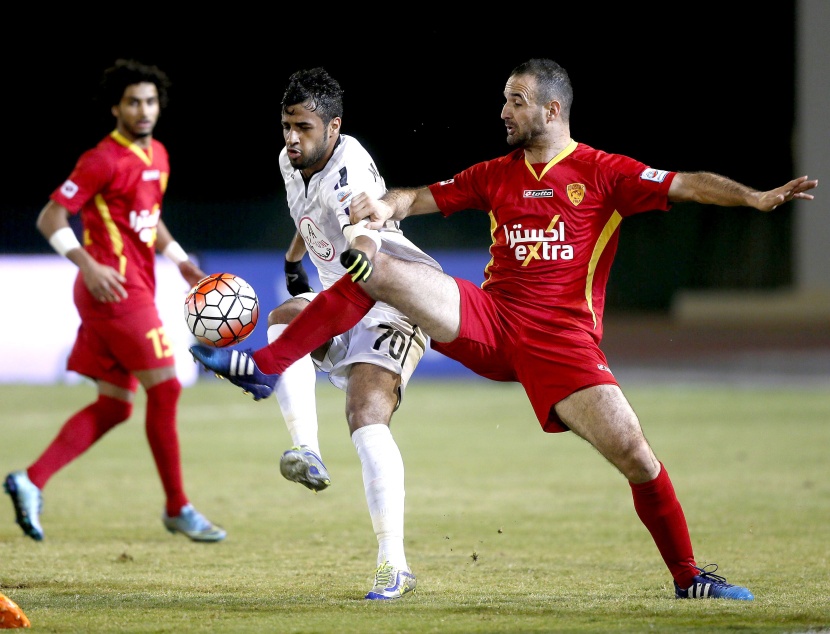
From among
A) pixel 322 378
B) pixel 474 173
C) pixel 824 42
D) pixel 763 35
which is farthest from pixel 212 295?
pixel 763 35

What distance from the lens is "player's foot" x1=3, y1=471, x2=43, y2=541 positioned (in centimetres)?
665

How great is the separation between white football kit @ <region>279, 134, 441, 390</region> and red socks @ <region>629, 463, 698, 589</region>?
1180mm

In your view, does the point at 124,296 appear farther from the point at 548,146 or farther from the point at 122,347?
the point at 548,146

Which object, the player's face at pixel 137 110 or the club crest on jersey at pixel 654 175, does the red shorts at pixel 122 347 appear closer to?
the player's face at pixel 137 110

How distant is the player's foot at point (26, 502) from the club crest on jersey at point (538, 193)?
3391 mm

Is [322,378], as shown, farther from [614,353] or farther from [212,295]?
[212,295]

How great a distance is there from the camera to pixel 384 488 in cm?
512

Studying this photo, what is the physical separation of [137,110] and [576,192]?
9.94 ft

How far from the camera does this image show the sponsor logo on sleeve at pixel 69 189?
6.84m

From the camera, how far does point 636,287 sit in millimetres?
29625

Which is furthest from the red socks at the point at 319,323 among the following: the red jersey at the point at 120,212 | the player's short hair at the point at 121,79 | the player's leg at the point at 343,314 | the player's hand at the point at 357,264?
the player's short hair at the point at 121,79

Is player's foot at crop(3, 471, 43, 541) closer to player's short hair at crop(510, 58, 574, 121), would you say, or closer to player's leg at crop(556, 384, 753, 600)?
player's leg at crop(556, 384, 753, 600)

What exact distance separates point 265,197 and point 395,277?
25.8 meters

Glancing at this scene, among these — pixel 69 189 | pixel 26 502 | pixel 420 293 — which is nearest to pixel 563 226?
pixel 420 293
